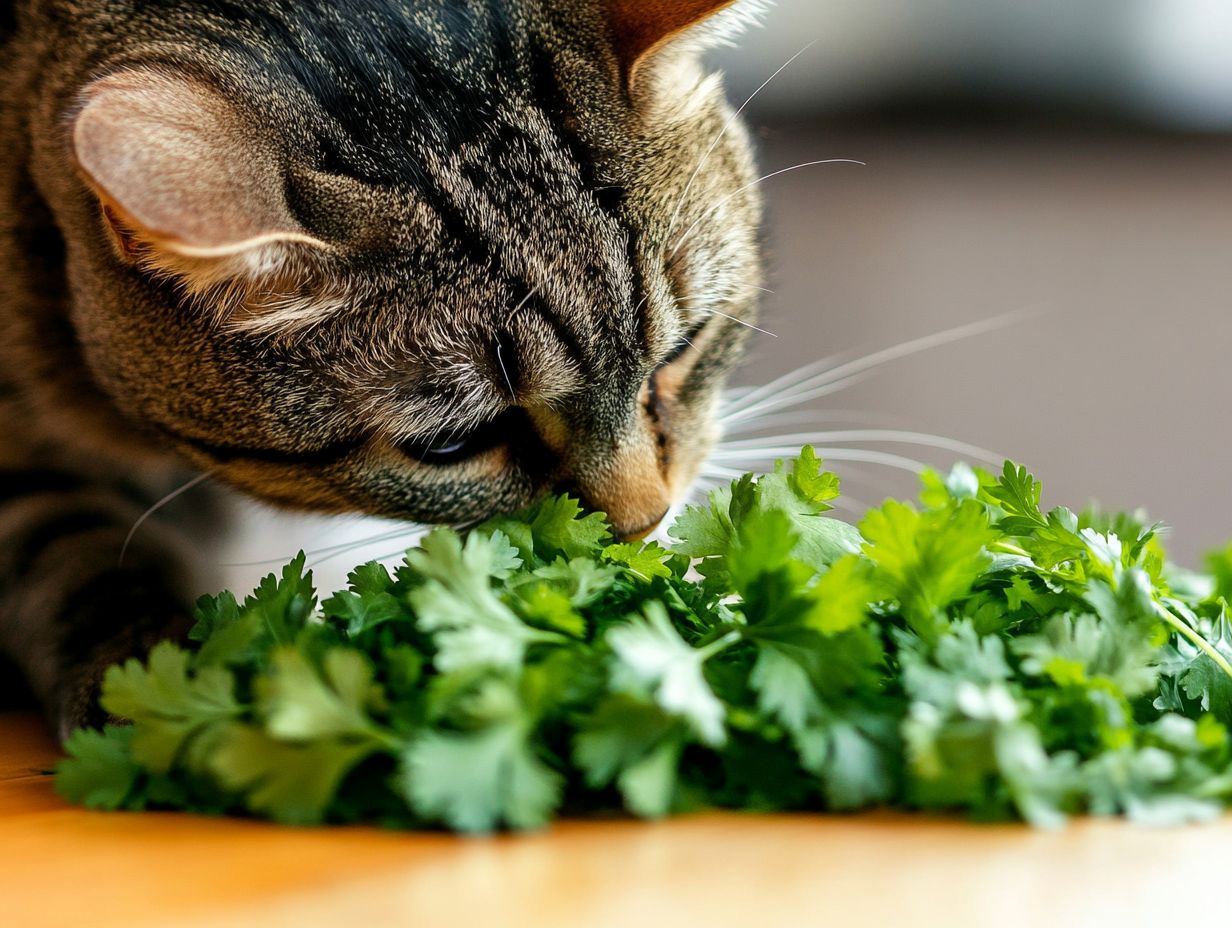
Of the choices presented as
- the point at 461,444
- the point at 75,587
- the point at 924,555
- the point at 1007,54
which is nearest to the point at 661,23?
the point at 461,444

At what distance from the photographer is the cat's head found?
2.82 ft

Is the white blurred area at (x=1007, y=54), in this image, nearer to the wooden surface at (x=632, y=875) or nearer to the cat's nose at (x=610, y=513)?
the cat's nose at (x=610, y=513)

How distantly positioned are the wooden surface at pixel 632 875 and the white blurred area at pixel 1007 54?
1859mm

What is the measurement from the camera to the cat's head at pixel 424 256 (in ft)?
2.82

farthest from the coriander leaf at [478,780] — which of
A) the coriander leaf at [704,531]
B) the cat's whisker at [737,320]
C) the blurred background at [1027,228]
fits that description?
the blurred background at [1027,228]

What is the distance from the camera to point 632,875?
0.56m

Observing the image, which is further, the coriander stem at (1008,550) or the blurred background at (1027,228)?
the blurred background at (1027,228)

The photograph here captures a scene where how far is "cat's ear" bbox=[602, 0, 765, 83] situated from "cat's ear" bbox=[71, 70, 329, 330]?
12.2 inches

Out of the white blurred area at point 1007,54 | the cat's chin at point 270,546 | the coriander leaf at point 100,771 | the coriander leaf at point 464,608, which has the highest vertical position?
the white blurred area at point 1007,54

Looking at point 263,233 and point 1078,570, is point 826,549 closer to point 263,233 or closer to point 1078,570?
point 1078,570

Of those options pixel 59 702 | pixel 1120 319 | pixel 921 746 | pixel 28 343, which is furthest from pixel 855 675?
pixel 1120 319

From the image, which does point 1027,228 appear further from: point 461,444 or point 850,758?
point 850,758

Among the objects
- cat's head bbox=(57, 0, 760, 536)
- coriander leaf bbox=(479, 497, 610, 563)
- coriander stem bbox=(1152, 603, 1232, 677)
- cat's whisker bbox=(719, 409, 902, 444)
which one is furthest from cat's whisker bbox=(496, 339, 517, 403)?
coriander stem bbox=(1152, 603, 1232, 677)

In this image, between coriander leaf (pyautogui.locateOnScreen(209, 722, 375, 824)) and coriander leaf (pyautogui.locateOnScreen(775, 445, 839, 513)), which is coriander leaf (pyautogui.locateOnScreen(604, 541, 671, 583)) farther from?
coriander leaf (pyautogui.locateOnScreen(209, 722, 375, 824))
